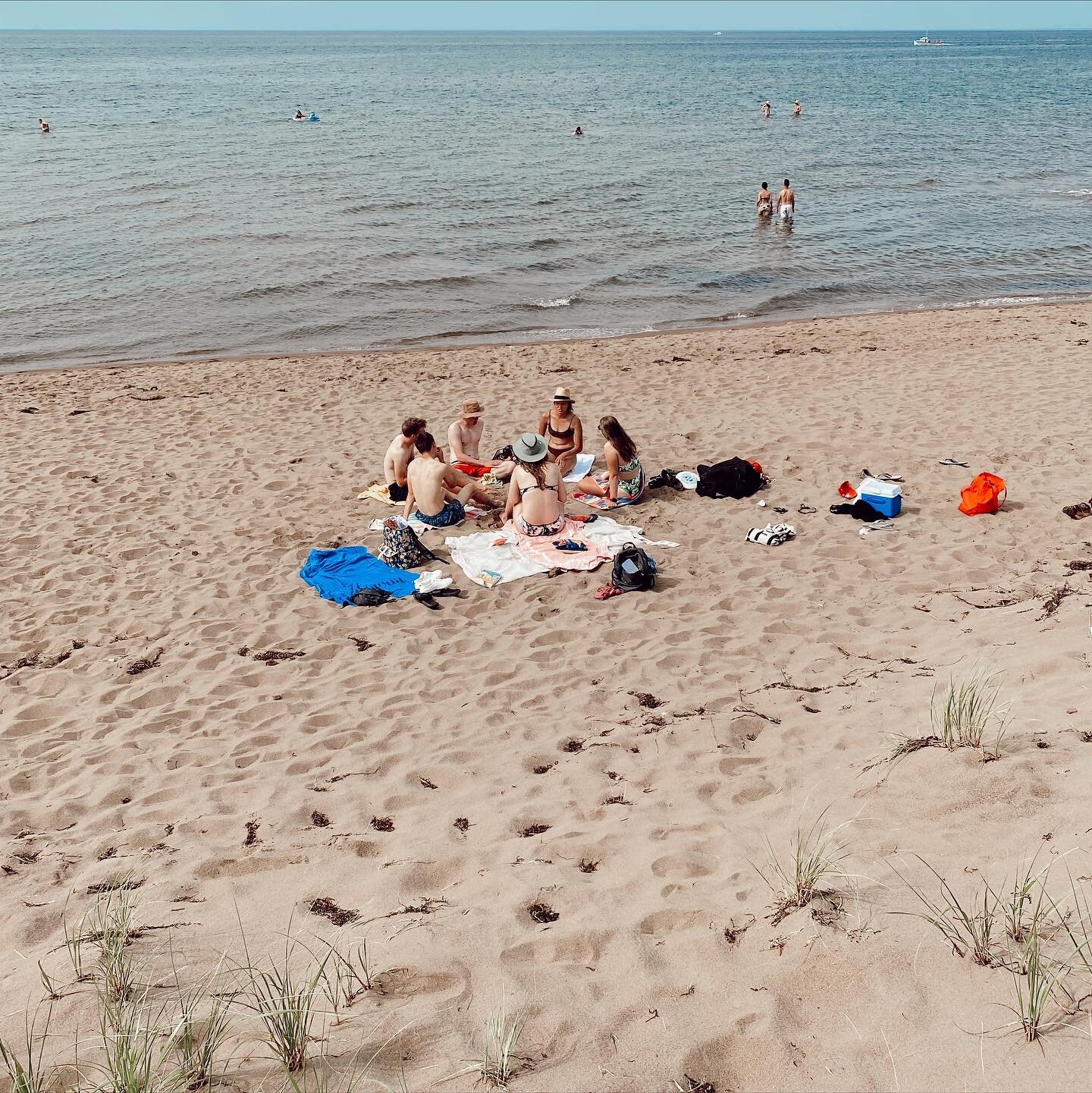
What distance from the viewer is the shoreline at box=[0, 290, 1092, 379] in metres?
16.1

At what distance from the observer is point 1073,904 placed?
324 cm

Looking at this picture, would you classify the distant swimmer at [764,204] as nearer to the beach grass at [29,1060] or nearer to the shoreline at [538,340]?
the shoreline at [538,340]

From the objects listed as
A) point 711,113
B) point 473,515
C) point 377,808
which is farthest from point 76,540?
point 711,113

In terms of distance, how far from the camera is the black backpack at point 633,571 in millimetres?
7438

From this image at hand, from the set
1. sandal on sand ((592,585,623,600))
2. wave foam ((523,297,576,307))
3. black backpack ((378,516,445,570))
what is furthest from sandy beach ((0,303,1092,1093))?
wave foam ((523,297,576,307))

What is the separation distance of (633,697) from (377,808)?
1872 millimetres

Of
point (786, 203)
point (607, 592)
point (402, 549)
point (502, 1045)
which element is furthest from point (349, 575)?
point (786, 203)

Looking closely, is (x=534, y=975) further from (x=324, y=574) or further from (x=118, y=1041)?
(x=324, y=574)

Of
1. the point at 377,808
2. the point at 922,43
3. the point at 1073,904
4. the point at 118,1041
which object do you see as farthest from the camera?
the point at 922,43

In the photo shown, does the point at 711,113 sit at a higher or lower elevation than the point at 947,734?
higher

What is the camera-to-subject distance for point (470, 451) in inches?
399

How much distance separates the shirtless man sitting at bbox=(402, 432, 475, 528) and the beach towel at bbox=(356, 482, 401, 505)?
0.48 meters

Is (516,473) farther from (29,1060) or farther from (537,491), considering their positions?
(29,1060)

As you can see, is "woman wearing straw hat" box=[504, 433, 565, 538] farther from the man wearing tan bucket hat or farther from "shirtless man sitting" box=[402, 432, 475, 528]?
the man wearing tan bucket hat
